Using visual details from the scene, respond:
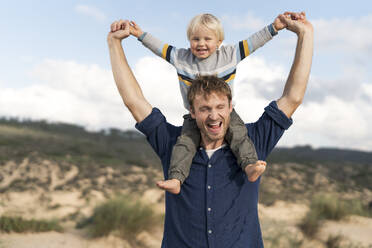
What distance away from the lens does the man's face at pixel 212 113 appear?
2.57 m

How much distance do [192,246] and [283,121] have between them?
1.02 meters

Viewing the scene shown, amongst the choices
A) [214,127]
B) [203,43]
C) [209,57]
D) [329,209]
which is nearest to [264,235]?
[329,209]

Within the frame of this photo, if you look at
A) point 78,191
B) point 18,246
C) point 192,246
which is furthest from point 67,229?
point 192,246

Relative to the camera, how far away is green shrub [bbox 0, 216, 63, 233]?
8.84 metres

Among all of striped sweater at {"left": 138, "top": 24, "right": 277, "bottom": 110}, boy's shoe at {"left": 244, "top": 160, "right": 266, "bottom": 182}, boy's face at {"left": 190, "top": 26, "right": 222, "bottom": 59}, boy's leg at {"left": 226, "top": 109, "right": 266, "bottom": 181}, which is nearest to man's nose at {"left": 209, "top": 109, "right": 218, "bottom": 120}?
boy's leg at {"left": 226, "top": 109, "right": 266, "bottom": 181}

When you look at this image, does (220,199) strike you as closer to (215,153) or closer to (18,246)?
(215,153)

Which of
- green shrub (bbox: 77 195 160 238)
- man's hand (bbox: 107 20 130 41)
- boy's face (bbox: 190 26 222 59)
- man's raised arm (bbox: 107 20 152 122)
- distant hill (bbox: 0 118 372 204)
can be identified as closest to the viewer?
man's raised arm (bbox: 107 20 152 122)

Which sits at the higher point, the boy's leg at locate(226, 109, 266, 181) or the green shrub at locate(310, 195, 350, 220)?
the boy's leg at locate(226, 109, 266, 181)

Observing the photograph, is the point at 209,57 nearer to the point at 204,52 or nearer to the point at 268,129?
the point at 204,52

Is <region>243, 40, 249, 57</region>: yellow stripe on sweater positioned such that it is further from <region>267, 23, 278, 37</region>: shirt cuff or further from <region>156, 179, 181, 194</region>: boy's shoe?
<region>156, 179, 181, 194</region>: boy's shoe

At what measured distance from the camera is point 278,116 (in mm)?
2705

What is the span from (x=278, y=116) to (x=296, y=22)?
2.54 ft

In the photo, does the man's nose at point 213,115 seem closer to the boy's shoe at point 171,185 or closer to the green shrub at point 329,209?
the boy's shoe at point 171,185

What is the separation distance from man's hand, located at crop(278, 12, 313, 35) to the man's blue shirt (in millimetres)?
615
